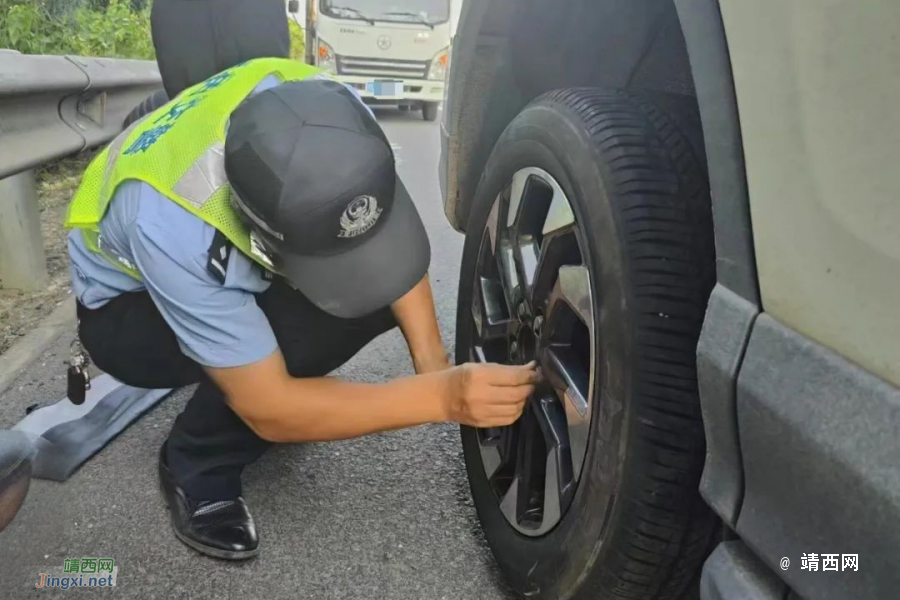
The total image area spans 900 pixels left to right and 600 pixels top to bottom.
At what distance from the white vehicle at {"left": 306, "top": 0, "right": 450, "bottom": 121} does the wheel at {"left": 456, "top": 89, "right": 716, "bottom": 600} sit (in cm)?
991

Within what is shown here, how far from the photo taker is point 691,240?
108 cm

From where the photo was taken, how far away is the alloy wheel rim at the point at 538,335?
127 centimetres

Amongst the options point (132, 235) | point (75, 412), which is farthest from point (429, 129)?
point (132, 235)

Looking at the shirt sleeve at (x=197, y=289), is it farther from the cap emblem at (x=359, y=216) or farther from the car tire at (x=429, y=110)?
the car tire at (x=429, y=110)

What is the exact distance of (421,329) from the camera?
1.78 metres

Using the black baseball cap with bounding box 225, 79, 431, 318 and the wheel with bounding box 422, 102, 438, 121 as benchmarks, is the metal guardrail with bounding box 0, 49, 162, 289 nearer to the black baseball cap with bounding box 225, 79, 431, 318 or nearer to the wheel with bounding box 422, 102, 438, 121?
the black baseball cap with bounding box 225, 79, 431, 318

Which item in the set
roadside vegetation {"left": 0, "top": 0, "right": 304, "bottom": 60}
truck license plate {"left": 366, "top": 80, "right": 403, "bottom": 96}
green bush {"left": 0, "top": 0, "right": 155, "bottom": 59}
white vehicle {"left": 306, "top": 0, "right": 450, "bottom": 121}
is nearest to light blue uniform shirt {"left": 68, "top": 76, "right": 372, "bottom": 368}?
roadside vegetation {"left": 0, "top": 0, "right": 304, "bottom": 60}

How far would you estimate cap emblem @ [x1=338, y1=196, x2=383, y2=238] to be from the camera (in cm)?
125

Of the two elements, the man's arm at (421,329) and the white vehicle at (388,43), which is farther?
the white vehicle at (388,43)

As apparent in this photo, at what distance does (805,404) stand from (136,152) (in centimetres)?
123

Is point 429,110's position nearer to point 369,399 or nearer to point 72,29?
point 72,29

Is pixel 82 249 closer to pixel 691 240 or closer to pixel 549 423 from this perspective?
pixel 549 423

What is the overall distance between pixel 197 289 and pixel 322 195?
359 millimetres

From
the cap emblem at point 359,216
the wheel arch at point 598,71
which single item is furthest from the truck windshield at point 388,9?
the cap emblem at point 359,216
